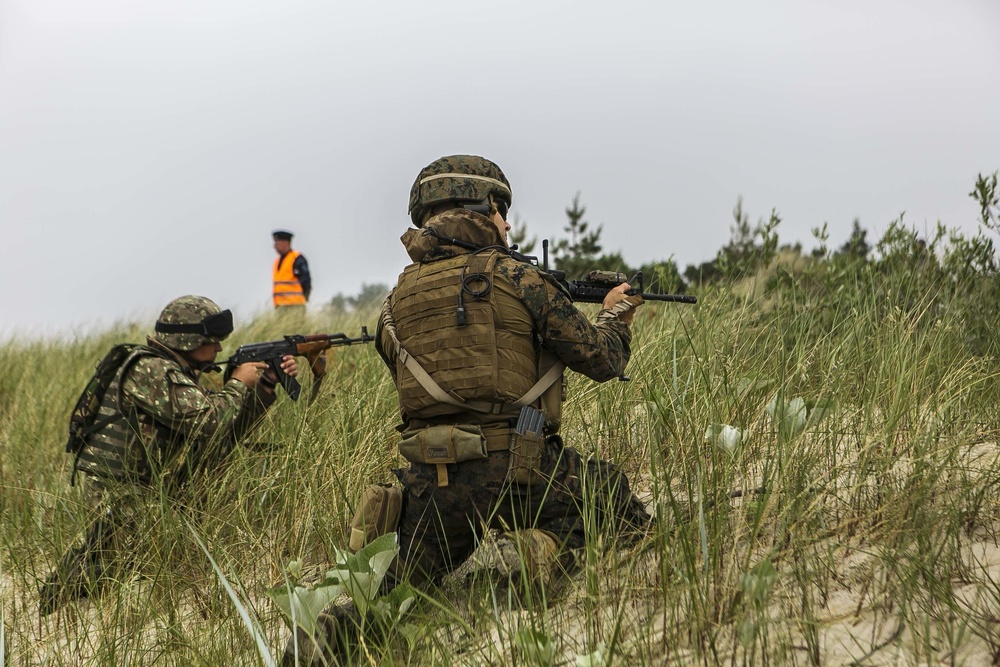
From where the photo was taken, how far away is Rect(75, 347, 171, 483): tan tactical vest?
4730 mm

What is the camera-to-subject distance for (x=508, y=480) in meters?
3.36

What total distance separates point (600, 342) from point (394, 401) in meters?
2.03

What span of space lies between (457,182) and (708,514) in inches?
65.6

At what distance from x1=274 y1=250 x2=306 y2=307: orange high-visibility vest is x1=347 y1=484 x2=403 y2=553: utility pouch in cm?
1001

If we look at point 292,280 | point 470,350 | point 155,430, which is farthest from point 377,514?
point 292,280

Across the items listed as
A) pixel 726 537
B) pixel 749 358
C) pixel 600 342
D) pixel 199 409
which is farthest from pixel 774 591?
pixel 199 409

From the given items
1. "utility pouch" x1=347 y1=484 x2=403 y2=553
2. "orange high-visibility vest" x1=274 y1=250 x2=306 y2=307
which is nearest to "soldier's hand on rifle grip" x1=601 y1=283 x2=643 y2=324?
"utility pouch" x1=347 y1=484 x2=403 y2=553

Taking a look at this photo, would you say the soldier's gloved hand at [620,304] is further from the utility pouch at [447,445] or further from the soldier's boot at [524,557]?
the soldier's boot at [524,557]

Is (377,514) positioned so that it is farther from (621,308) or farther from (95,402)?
(95,402)

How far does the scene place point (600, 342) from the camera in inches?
138

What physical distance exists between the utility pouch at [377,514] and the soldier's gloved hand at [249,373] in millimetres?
1929

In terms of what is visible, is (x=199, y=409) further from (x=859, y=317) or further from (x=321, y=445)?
(x=859, y=317)

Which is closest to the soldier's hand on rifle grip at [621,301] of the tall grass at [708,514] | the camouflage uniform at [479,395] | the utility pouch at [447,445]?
the camouflage uniform at [479,395]

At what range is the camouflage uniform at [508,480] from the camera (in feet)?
11.1
